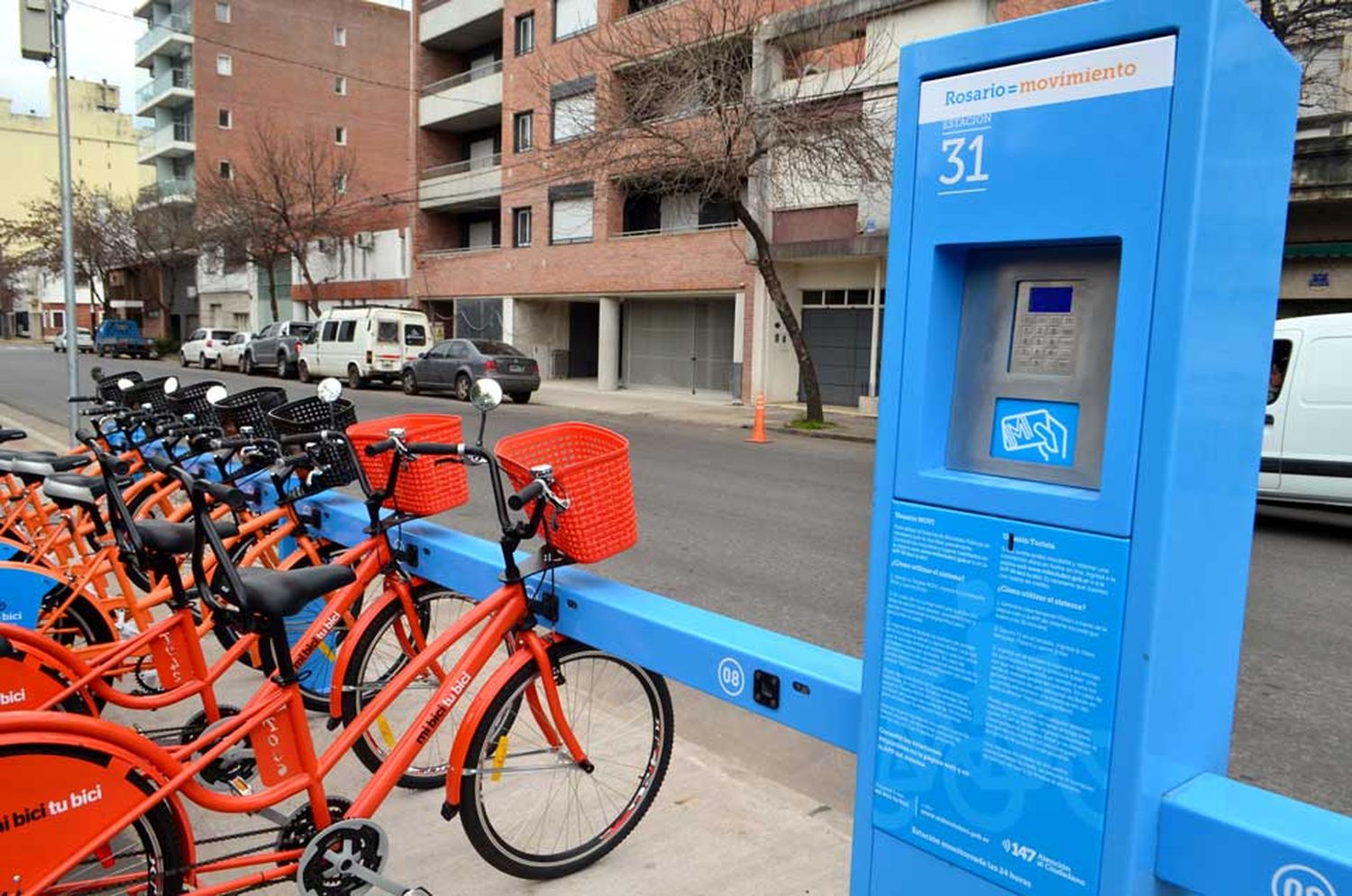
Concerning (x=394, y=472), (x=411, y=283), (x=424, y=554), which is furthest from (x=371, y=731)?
(x=411, y=283)

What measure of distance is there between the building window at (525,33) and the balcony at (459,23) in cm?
153

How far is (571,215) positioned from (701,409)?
9928mm

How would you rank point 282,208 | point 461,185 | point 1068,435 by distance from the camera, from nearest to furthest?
point 1068,435, point 461,185, point 282,208

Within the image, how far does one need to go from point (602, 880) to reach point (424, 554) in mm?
1299

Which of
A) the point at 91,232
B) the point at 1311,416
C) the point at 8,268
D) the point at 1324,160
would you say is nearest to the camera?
the point at 1311,416

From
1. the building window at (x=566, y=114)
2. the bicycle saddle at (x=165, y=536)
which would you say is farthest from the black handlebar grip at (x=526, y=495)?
the building window at (x=566, y=114)

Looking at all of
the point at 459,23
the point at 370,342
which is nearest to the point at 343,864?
the point at 370,342

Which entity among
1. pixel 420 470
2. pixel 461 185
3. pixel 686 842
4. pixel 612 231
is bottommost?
pixel 686 842

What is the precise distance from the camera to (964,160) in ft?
5.70

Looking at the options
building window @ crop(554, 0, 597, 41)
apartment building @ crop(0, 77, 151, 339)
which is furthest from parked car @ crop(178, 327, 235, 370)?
apartment building @ crop(0, 77, 151, 339)

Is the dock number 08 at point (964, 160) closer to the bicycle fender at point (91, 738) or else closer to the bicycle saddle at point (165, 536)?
the bicycle fender at point (91, 738)

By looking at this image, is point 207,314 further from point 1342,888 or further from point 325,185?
point 1342,888

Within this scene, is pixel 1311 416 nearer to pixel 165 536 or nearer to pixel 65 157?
pixel 165 536

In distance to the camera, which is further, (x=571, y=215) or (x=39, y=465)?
(x=571, y=215)
